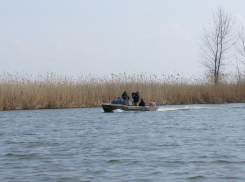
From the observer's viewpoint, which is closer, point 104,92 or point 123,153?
point 123,153

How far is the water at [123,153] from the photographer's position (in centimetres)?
694

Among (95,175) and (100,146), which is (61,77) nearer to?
(100,146)

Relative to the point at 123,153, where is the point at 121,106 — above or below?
above

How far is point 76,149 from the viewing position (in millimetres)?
9719

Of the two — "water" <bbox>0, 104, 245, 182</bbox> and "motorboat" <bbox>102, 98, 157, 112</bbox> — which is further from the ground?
"motorboat" <bbox>102, 98, 157, 112</bbox>

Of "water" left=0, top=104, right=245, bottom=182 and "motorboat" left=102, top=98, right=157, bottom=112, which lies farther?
"motorboat" left=102, top=98, right=157, bottom=112

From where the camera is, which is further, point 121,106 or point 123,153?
point 121,106

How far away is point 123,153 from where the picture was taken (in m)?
9.00

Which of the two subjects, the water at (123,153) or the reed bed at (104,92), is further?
the reed bed at (104,92)

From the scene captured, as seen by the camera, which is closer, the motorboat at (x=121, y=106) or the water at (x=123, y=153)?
the water at (x=123, y=153)

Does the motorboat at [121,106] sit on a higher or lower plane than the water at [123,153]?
higher

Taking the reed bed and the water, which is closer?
the water

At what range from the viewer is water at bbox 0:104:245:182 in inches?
273

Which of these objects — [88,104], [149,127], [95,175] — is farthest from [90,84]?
[95,175]
